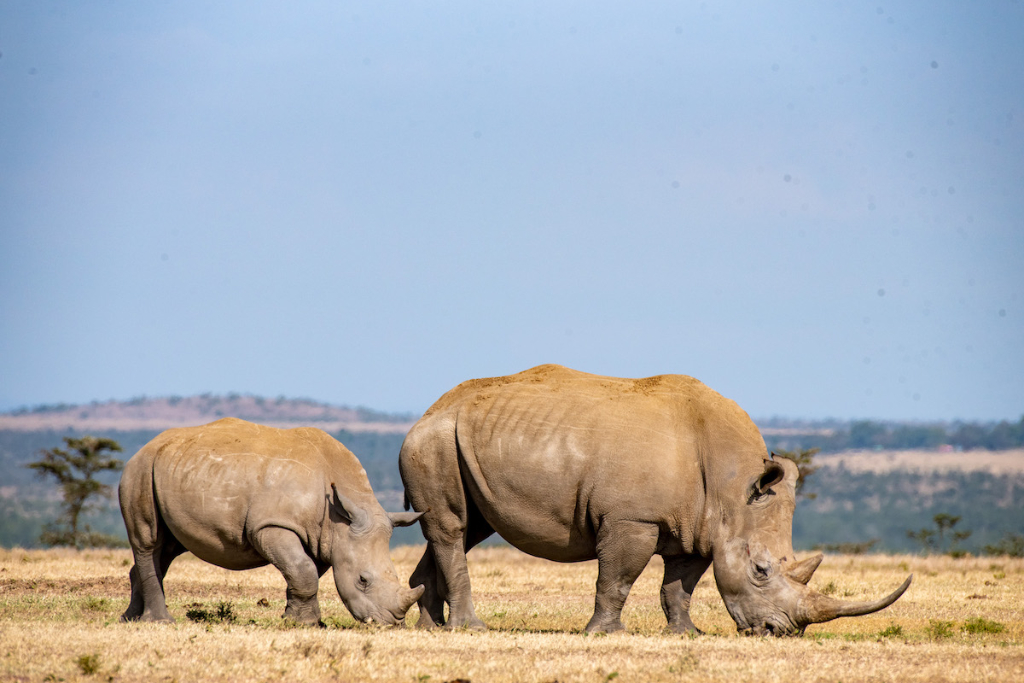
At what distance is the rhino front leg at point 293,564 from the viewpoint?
12.7 metres

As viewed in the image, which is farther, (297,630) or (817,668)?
(297,630)

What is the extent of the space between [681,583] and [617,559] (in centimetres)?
106

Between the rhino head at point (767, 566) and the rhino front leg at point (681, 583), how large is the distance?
0.60 m

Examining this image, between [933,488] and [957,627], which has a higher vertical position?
[957,627]

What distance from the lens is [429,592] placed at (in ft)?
44.7

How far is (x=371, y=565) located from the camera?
12906 millimetres

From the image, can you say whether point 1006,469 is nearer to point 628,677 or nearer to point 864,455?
point 864,455

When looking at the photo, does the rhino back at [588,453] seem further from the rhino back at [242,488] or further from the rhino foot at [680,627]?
the rhino back at [242,488]

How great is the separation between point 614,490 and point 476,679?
10.0 ft

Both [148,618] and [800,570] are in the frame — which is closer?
[800,570]

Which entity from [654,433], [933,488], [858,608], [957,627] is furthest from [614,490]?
[933,488]

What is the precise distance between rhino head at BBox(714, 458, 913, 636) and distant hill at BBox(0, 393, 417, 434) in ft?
542

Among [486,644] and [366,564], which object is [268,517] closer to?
[366,564]

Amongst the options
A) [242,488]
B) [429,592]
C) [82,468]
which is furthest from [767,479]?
[82,468]
